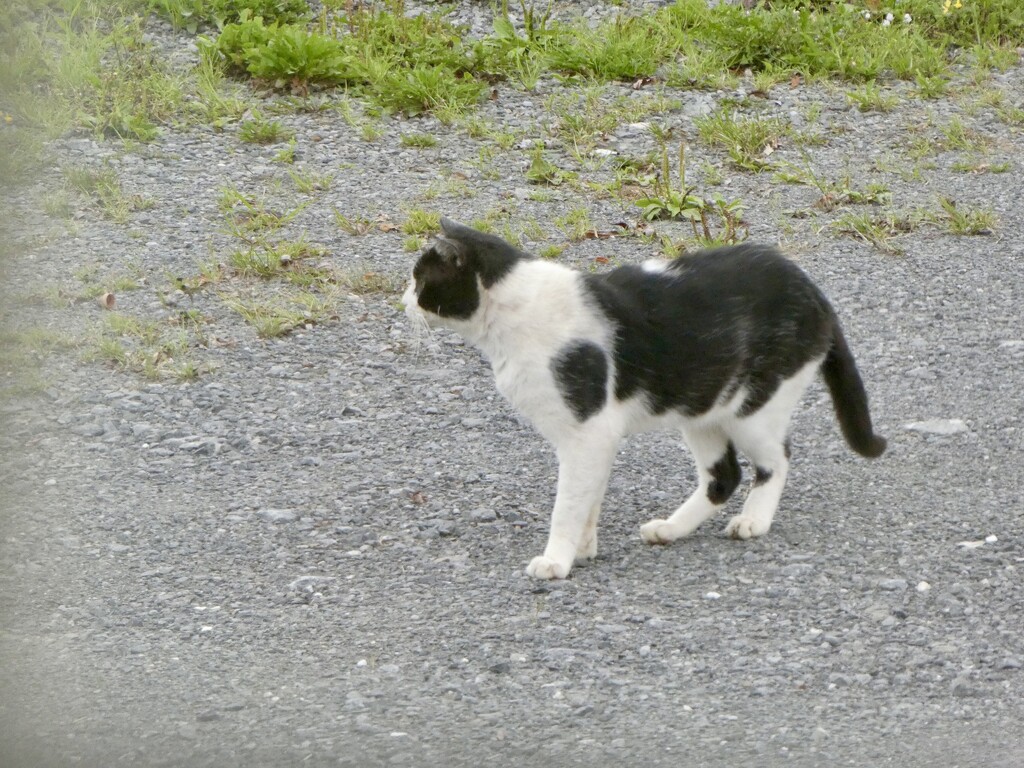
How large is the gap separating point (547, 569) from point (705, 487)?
697 mm

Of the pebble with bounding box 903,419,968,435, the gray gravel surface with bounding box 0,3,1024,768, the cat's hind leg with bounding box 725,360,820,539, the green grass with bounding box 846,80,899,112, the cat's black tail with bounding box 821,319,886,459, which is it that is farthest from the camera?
the green grass with bounding box 846,80,899,112

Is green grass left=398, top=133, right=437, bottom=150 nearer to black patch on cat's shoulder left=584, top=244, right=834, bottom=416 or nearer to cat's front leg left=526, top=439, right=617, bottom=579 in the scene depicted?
black patch on cat's shoulder left=584, top=244, right=834, bottom=416

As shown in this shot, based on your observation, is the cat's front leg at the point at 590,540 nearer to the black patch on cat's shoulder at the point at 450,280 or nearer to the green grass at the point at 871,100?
the black patch on cat's shoulder at the point at 450,280

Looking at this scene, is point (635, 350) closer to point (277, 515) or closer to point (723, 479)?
point (723, 479)

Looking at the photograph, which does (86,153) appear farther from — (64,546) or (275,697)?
(275,697)

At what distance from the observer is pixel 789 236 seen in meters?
7.22

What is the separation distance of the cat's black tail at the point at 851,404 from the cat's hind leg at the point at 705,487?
429mm

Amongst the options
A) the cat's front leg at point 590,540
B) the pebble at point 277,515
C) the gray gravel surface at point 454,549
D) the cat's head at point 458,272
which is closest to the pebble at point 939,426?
the gray gravel surface at point 454,549

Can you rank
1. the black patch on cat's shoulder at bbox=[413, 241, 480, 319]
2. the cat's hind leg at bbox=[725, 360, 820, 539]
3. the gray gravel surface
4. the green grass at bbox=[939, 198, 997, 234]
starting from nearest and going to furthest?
the gray gravel surface < the black patch on cat's shoulder at bbox=[413, 241, 480, 319] < the cat's hind leg at bbox=[725, 360, 820, 539] < the green grass at bbox=[939, 198, 997, 234]

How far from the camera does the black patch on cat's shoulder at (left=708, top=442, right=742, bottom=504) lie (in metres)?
4.57

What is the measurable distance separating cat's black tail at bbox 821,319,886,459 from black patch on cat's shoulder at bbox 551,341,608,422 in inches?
36.5

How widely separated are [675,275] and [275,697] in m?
1.90

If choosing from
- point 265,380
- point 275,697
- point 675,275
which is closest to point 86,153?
point 265,380

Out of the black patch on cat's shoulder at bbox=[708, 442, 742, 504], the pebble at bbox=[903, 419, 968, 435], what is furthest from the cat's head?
the pebble at bbox=[903, 419, 968, 435]
